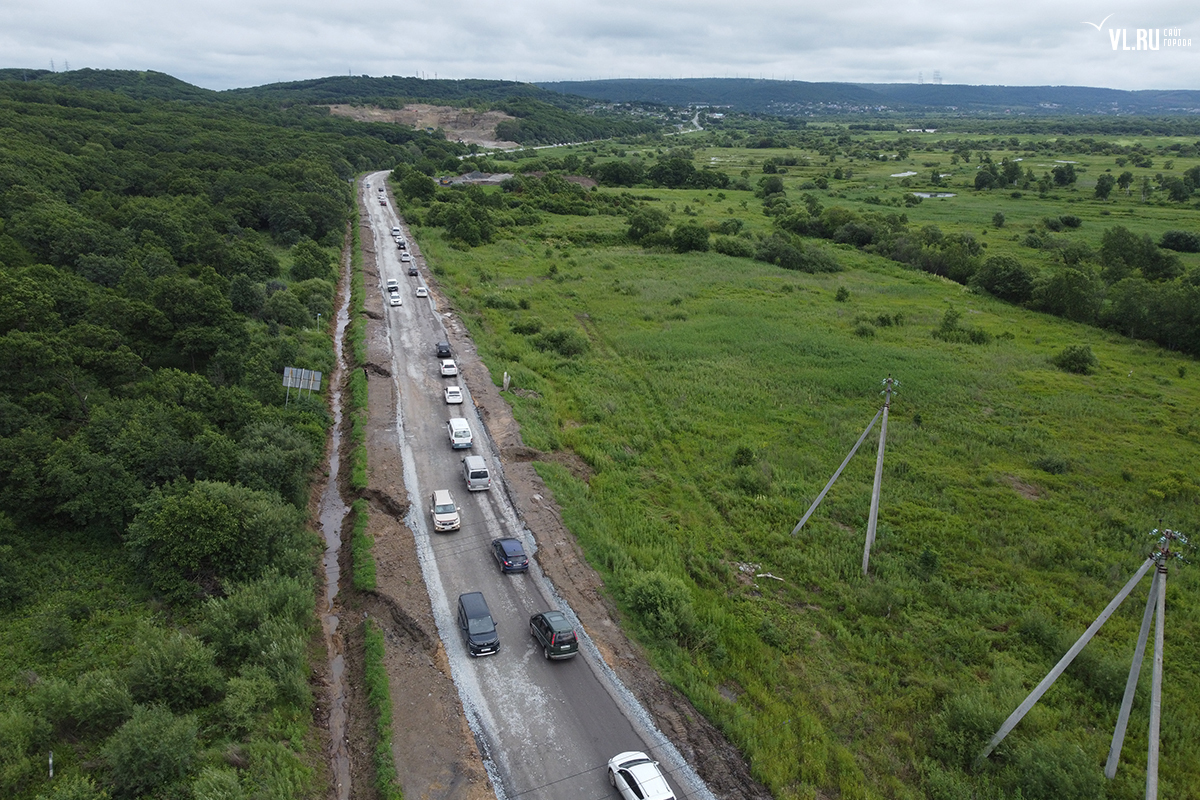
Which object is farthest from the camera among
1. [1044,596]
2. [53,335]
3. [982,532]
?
[53,335]

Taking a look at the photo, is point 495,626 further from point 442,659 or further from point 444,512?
point 444,512

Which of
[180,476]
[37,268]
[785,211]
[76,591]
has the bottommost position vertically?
[76,591]

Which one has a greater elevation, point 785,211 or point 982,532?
point 785,211

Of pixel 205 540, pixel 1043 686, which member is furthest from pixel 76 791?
pixel 1043 686

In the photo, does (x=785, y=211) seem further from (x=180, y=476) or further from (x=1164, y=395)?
(x=180, y=476)

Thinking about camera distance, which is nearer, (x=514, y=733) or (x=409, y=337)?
(x=514, y=733)

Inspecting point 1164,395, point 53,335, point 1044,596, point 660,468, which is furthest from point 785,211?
point 53,335

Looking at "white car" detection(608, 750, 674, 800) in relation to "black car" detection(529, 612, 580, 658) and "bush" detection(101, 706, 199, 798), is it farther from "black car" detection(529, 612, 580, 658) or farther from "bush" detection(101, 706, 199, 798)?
"bush" detection(101, 706, 199, 798)

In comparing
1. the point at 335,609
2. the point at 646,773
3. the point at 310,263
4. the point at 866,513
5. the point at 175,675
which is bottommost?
the point at 646,773
